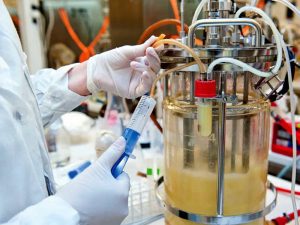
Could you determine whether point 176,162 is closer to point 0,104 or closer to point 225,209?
point 225,209

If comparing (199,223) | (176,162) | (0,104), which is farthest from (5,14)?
(199,223)

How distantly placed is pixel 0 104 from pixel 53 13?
7.22 ft

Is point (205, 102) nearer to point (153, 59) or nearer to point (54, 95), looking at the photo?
point (153, 59)

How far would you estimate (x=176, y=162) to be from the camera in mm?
680

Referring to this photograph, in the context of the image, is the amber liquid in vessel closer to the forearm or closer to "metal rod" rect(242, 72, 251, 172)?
"metal rod" rect(242, 72, 251, 172)

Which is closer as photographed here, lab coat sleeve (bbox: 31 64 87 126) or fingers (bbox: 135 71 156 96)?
fingers (bbox: 135 71 156 96)

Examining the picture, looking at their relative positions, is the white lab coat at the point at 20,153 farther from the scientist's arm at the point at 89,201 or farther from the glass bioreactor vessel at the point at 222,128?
the glass bioreactor vessel at the point at 222,128

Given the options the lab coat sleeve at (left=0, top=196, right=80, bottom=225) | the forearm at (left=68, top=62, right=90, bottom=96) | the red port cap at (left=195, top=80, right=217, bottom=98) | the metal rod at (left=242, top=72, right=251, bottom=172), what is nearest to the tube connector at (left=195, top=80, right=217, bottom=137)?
the red port cap at (left=195, top=80, right=217, bottom=98)

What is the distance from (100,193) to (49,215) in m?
0.10

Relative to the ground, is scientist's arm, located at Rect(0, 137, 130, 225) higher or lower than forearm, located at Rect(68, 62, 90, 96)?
lower

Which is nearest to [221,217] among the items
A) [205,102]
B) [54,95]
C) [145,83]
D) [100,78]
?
[205,102]

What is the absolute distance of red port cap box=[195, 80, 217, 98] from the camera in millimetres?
523

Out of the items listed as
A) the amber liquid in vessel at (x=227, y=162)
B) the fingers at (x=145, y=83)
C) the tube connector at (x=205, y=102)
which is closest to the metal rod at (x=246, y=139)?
the amber liquid in vessel at (x=227, y=162)

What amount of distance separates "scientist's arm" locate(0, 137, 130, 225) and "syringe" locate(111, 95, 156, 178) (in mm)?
17
